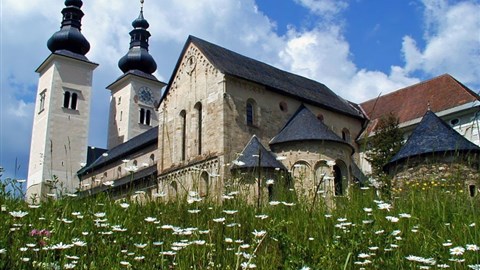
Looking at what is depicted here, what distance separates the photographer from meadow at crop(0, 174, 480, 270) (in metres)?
4.15

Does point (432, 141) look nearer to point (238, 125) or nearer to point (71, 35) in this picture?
point (238, 125)

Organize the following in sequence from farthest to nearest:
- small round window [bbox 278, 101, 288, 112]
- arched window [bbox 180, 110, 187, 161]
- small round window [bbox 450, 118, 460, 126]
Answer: small round window [bbox 450, 118, 460, 126]
small round window [bbox 278, 101, 288, 112]
arched window [bbox 180, 110, 187, 161]

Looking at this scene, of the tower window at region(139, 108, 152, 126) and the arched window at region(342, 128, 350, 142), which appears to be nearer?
the arched window at region(342, 128, 350, 142)

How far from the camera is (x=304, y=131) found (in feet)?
85.5

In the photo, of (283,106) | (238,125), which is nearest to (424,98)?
(283,106)

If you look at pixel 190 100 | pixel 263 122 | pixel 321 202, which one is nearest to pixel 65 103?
pixel 190 100

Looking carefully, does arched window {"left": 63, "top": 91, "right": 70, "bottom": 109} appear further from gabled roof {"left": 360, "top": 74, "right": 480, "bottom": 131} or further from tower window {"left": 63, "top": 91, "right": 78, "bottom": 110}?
gabled roof {"left": 360, "top": 74, "right": 480, "bottom": 131}

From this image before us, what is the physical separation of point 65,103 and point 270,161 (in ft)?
114

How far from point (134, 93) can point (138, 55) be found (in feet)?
16.6

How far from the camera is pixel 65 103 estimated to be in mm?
52281

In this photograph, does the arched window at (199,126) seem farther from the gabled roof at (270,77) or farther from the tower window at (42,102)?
the tower window at (42,102)

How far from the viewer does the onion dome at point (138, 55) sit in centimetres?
6012

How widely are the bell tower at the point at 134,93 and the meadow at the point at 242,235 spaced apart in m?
51.2

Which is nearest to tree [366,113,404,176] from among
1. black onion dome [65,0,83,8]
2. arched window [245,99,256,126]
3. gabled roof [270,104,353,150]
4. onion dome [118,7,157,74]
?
gabled roof [270,104,353,150]
